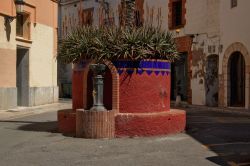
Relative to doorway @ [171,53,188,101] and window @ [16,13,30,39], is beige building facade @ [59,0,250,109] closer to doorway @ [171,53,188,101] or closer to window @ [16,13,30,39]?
doorway @ [171,53,188,101]

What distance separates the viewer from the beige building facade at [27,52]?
19828 millimetres

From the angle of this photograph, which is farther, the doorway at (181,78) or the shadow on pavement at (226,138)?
the doorway at (181,78)

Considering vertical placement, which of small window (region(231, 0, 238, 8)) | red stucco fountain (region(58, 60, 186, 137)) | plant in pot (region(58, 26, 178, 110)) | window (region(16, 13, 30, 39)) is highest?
small window (region(231, 0, 238, 8))

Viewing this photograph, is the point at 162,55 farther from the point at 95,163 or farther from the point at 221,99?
the point at 221,99

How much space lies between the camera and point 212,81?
2272 centimetres

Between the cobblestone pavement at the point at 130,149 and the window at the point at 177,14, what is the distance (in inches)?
545

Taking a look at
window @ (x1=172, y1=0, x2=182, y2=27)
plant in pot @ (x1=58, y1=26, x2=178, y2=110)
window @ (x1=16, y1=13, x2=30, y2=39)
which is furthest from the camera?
window @ (x1=172, y1=0, x2=182, y2=27)

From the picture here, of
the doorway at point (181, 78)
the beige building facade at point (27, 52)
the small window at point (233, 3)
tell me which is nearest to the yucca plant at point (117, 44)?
the beige building facade at point (27, 52)

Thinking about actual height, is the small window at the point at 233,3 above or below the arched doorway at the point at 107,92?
above

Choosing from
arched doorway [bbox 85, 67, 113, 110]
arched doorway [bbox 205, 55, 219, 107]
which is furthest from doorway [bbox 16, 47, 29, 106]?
arched doorway [bbox 85, 67, 113, 110]

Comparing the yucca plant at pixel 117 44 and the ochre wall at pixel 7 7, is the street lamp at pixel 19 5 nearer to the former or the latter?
the ochre wall at pixel 7 7

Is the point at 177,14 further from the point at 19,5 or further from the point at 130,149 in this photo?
the point at 130,149

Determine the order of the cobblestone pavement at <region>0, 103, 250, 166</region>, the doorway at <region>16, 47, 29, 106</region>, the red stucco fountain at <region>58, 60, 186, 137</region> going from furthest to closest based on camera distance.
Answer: the doorway at <region>16, 47, 29, 106</region>
the red stucco fountain at <region>58, 60, 186, 137</region>
the cobblestone pavement at <region>0, 103, 250, 166</region>

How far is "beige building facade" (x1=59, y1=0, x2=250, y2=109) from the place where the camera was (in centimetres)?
2006
